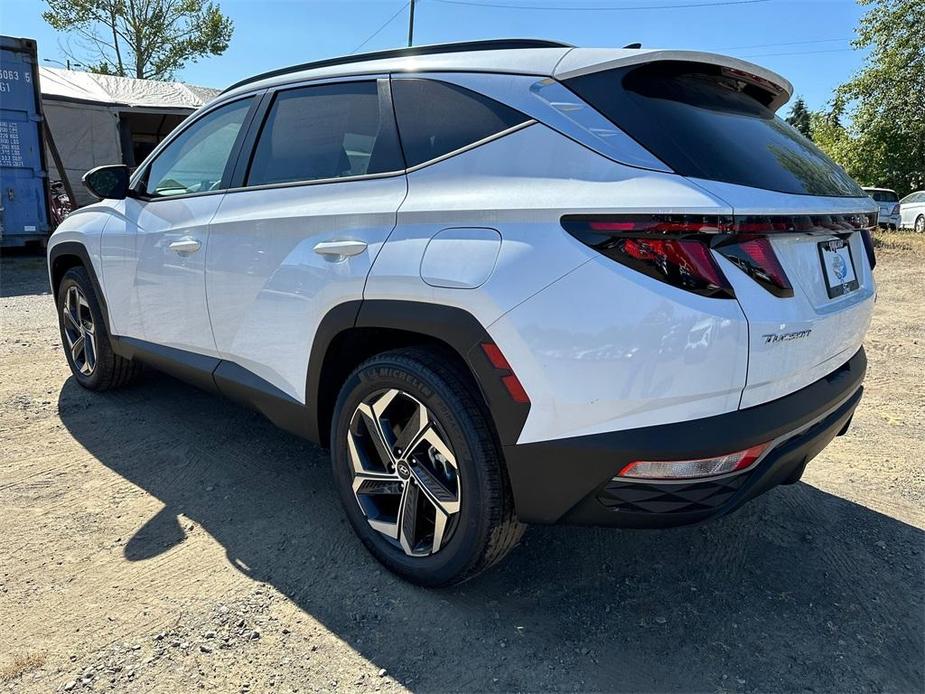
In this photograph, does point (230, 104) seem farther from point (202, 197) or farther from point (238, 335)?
point (238, 335)

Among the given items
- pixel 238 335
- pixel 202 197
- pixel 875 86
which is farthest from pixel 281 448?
pixel 875 86

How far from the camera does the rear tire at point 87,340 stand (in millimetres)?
4043

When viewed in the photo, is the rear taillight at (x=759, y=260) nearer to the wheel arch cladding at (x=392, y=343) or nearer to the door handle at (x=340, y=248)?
the wheel arch cladding at (x=392, y=343)

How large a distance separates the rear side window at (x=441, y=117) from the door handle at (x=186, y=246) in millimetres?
1223

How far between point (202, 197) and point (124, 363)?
157 centimetres

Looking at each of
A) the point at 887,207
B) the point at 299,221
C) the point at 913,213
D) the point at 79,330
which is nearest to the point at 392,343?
the point at 299,221

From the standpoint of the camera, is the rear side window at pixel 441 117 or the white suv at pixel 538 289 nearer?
the white suv at pixel 538 289

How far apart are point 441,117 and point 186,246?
1509 millimetres

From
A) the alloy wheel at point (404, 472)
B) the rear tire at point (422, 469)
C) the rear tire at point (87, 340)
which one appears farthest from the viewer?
the rear tire at point (87, 340)

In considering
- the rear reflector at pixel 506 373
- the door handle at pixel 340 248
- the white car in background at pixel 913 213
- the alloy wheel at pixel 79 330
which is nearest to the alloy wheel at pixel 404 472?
the rear reflector at pixel 506 373

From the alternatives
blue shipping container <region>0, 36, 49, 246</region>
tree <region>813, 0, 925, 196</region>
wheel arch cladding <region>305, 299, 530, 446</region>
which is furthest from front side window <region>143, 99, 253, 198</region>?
tree <region>813, 0, 925, 196</region>

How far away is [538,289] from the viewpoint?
184 centimetres

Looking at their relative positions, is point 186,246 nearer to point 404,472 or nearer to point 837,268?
point 404,472

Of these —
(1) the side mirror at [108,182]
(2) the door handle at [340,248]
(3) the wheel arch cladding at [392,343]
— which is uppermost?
(1) the side mirror at [108,182]
